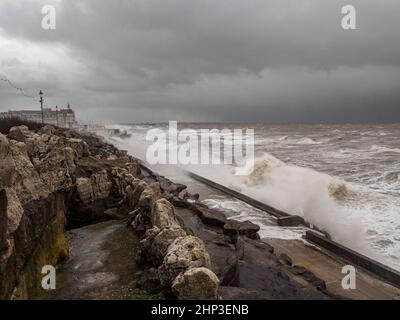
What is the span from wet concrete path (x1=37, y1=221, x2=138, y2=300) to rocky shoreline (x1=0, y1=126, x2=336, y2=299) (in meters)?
0.28

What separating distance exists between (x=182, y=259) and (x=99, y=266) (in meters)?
2.36

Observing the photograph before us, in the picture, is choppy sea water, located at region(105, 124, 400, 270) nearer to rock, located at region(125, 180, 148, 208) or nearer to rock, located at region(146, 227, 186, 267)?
rock, located at region(125, 180, 148, 208)

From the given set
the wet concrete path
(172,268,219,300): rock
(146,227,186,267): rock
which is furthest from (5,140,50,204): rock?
(172,268,219,300): rock

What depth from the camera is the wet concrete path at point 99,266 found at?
655cm

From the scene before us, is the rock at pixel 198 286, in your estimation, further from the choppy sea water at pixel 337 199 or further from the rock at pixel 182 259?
the choppy sea water at pixel 337 199

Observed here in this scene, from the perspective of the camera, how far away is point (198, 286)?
5.59 metres

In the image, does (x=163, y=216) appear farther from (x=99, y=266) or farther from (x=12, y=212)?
(x=12, y=212)

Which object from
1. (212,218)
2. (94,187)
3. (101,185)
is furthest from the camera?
(101,185)

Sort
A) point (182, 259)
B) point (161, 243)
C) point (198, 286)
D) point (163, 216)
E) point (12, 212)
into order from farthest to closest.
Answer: point (163, 216) → point (161, 243) → point (182, 259) → point (12, 212) → point (198, 286)

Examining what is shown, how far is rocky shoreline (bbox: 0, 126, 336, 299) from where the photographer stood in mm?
5594

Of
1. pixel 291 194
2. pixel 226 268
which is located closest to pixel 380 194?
pixel 291 194

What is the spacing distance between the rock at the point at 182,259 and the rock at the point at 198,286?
0.47 meters

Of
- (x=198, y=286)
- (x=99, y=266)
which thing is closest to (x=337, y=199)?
(x=99, y=266)
